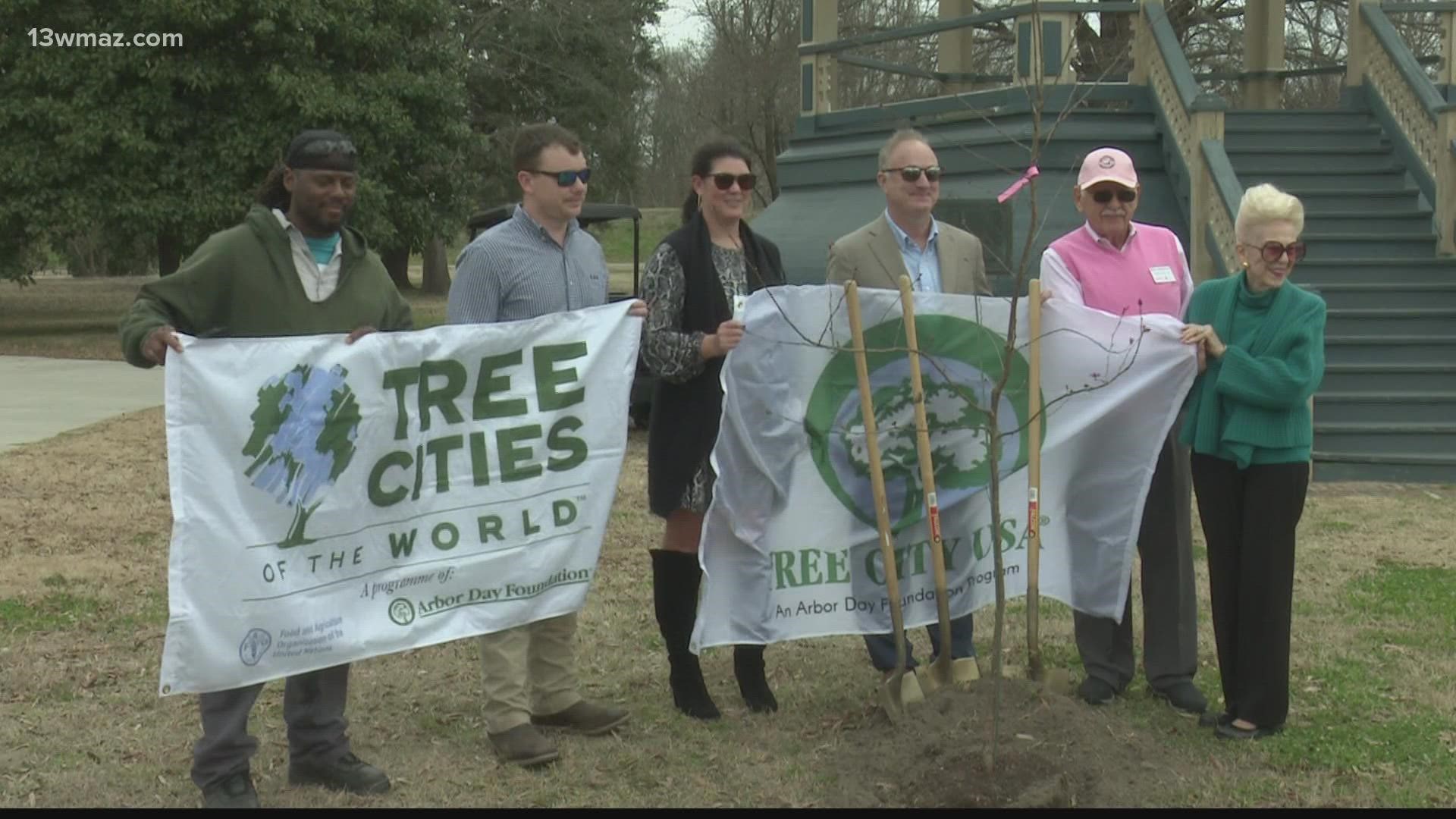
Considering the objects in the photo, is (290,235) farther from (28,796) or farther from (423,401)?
(28,796)

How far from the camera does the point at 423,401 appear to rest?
16.3 ft

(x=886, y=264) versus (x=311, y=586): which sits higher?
(x=886, y=264)

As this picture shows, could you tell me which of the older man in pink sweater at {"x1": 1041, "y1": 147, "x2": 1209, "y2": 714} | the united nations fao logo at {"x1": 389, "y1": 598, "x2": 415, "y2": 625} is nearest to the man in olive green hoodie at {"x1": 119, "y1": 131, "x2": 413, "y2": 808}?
the united nations fao logo at {"x1": 389, "y1": 598, "x2": 415, "y2": 625}

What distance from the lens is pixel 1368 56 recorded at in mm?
14430

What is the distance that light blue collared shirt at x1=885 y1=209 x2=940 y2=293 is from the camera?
558cm

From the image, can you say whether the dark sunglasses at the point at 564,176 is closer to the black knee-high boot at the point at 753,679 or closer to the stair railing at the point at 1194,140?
the black knee-high boot at the point at 753,679

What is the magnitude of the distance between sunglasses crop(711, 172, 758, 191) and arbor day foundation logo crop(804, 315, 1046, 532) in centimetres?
64

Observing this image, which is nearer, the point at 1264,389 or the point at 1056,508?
the point at 1264,389

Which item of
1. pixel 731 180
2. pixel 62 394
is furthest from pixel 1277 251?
pixel 62 394

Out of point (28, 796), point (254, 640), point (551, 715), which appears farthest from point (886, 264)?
point (28, 796)
